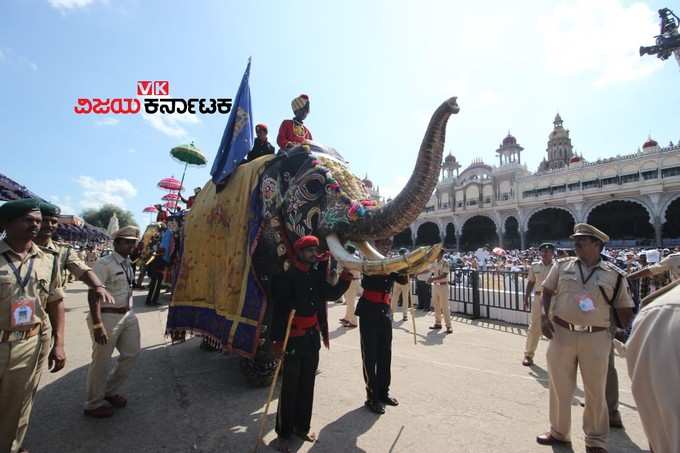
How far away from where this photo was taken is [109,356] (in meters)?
3.06

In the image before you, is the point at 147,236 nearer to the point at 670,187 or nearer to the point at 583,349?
the point at 583,349

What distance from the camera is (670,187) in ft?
86.3

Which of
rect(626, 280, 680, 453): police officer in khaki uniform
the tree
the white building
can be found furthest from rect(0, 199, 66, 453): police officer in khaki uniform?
the tree

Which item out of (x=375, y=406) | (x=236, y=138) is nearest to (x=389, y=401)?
(x=375, y=406)

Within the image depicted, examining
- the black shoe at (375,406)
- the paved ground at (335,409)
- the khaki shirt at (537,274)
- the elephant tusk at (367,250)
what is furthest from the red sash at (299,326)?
the khaki shirt at (537,274)

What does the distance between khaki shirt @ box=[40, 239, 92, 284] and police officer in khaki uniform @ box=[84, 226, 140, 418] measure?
543mm

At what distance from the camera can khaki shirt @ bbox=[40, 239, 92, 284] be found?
8.37 ft

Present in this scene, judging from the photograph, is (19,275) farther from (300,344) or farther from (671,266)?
(671,266)

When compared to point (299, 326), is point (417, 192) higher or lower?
higher

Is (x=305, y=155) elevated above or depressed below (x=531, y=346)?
above

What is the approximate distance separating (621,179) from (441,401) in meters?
37.2

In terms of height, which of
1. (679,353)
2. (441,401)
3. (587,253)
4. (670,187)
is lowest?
(441,401)

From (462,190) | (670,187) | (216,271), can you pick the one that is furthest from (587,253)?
(462,190)

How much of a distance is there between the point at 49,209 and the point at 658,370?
3791 mm
